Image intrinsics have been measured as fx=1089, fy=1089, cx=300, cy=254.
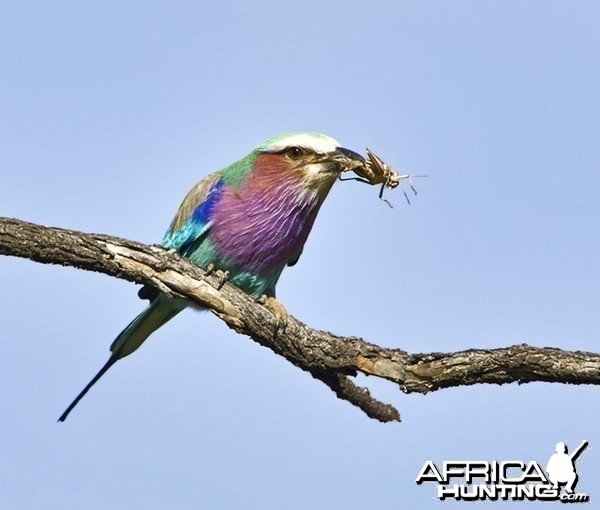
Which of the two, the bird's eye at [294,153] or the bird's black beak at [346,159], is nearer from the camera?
the bird's black beak at [346,159]

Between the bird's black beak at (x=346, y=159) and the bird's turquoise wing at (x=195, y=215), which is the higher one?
the bird's black beak at (x=346, y=159)

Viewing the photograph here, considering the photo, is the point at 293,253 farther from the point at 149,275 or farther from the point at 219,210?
the point at 149,275

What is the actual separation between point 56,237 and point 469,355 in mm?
2235

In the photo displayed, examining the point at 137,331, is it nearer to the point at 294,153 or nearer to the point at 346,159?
the point at 294,153

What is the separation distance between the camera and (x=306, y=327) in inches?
236

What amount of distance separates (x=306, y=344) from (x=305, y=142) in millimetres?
1404

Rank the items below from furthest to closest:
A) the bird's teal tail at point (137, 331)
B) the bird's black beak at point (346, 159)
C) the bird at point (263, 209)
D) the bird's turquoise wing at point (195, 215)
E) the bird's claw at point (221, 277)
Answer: the bird's teal tail at point (137, 331)
the bird's turquoise wing at point (195, 215)
the bird at point (263, 209)
the bird's black beak at point (346, 159)
the bird's claw at point (221, 277)

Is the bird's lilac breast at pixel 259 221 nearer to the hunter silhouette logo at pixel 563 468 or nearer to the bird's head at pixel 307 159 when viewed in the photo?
the bird's head at pixel 307 159

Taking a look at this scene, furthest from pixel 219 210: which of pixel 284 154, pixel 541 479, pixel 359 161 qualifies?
pixel 541 479

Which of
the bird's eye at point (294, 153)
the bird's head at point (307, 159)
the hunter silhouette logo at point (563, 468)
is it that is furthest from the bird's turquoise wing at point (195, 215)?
the hunter silhouette logo at point (563, 468)

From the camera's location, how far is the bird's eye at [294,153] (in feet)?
22.1

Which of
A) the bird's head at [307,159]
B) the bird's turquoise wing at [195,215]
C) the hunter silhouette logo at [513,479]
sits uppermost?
the bird's head at [307,159]

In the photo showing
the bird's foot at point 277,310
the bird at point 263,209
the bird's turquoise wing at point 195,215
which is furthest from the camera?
the bird's turquoise wing at point 195,215

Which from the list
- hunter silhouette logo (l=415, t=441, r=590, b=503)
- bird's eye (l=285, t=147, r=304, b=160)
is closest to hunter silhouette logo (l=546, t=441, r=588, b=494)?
hunter silhouette logo (l=415, t=441, r=590, b=503)
